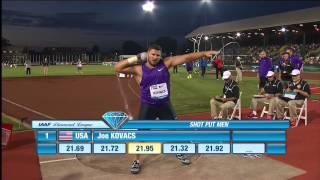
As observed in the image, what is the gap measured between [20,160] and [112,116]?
294cm

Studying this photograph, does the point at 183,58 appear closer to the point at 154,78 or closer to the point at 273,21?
the point at 154,78

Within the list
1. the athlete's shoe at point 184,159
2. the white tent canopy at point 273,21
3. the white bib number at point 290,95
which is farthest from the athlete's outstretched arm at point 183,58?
the white tent canopy at point 273,21

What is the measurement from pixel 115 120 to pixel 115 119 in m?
0.01

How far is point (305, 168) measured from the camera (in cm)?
693

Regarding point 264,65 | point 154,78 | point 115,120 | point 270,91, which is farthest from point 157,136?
point 264,65

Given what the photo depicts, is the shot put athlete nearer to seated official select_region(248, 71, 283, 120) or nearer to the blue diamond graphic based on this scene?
the blue diamond graphic

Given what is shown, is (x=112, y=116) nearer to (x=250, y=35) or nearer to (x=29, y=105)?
(x=29, y=105)

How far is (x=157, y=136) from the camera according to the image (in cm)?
583

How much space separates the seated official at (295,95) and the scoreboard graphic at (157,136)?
5.08 meters

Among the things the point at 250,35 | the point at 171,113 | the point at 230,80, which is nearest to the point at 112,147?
the point at 171,113

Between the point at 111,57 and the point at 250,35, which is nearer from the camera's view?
the point at 250,35

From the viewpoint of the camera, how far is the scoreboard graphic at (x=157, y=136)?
5758 mm

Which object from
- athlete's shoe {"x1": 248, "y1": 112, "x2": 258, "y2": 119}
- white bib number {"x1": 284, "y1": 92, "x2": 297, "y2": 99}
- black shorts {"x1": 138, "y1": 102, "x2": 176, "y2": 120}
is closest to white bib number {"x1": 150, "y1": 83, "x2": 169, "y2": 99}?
black shorts {"x1": 138, "y1": 102, "x2": 176, "y2": 120}

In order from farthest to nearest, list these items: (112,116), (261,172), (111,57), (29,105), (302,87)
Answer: (111,57), (29,105), (302,87), (261,172), (112,116)
